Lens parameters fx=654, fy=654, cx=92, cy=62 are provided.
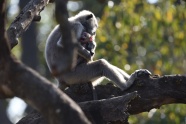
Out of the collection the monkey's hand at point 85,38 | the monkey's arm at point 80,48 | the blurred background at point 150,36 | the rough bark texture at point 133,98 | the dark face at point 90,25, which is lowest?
the blurred background at point 150,36

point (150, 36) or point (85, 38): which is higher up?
point (85, 38)

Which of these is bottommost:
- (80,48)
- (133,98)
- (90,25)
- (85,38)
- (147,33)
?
(147,33)

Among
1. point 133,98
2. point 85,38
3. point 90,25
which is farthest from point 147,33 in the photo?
point 133,98

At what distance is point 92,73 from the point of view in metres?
8.20

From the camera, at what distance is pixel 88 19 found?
9523 millimetres

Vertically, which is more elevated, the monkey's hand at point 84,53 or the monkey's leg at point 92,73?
the monkey's hand at point 84,53

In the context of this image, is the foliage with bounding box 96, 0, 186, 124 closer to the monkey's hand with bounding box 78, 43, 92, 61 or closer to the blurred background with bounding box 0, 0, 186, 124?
the blurred background with bounding box 0, 0, 186, 124

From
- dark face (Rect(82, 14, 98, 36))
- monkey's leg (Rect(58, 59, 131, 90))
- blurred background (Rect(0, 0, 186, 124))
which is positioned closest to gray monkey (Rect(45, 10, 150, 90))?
monkey's leg (Rect(58, 59, 131, 90))

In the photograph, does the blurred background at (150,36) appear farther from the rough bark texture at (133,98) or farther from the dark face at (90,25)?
the rough bark texture at (133,98)

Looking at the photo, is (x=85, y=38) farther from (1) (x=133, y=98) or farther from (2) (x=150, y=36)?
(2) (x=150, y=36)

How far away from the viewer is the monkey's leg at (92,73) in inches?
316

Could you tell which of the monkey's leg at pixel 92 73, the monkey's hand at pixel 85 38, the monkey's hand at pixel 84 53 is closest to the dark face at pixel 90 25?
the monkey's hand at pixel 85 38

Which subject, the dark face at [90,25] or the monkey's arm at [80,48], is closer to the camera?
the monkey's arm at [80,48]

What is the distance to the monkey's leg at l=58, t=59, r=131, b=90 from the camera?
8.03 metres
